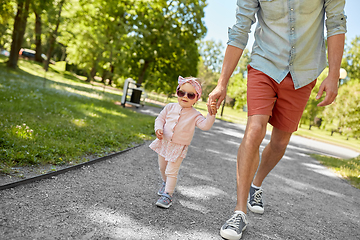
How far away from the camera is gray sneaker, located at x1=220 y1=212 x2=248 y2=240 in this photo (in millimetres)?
2344

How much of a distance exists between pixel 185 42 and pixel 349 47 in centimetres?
3264

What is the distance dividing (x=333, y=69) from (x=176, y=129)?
160cm

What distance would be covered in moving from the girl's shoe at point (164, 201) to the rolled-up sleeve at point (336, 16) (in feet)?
7.17

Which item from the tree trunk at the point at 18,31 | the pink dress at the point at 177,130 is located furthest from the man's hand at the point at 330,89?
the tree trunk at the point at 18,31

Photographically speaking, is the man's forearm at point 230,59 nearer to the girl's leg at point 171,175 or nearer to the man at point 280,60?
the man at point 280,60

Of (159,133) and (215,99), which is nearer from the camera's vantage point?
(215,99)

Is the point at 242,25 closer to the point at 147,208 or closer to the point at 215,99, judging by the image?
the point at 215,99

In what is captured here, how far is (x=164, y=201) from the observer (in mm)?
2770

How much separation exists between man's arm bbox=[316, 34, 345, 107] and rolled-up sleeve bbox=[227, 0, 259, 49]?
2.54 feet

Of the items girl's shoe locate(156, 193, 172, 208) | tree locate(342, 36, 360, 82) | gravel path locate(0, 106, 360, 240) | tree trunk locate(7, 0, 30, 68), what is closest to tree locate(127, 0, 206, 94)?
tree trunk locate(7, 0, 30, 68)

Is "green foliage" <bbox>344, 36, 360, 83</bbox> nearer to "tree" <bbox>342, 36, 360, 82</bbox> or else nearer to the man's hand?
"tree" <bbox>342, 36, 360, 82</bbox>

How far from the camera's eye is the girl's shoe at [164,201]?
→ 274 cm

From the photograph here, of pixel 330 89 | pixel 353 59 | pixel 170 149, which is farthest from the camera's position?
pixel 353 59

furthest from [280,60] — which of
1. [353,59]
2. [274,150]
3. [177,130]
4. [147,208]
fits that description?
[353,59]
